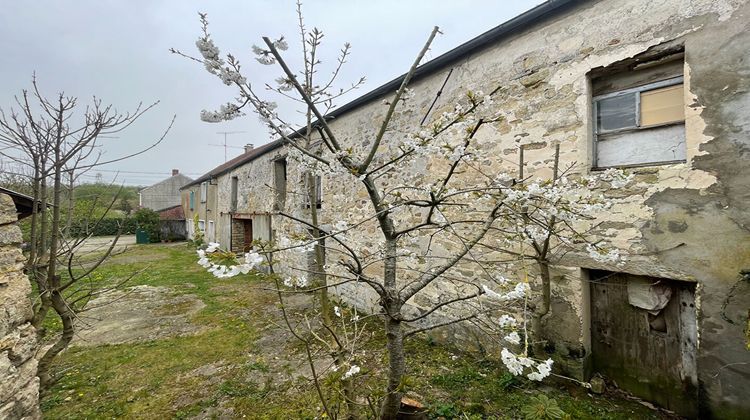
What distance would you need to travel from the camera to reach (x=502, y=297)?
1745 millimetres

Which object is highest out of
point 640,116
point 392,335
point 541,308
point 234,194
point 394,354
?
point 640,116

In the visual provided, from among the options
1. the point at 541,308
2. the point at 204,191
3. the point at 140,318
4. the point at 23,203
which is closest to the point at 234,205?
the point at 204,191

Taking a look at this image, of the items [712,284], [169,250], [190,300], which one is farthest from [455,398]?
[169,250]

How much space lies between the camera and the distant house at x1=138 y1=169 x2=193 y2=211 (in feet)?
111

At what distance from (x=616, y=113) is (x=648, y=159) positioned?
597 millimetres

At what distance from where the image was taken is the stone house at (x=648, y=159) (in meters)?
2.55

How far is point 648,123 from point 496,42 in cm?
199

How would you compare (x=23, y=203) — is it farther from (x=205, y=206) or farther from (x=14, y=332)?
(x=205, y=206)

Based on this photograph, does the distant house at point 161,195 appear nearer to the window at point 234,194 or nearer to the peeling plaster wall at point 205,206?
the peeling plaster wall at point 205,206

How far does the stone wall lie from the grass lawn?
1010 millimetres

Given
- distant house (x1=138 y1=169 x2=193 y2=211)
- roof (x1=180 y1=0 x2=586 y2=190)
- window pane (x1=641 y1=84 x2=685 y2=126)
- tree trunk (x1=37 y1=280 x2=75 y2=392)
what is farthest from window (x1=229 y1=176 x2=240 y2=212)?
distant house (x1=138 y1=169 x2=193 y2=211)

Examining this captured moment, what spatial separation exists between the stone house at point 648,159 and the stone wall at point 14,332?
87.3 inches

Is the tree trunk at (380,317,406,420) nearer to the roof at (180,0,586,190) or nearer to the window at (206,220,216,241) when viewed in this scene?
the roof at (180,0,586,190)

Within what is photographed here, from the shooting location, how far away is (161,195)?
34344 millimetres
